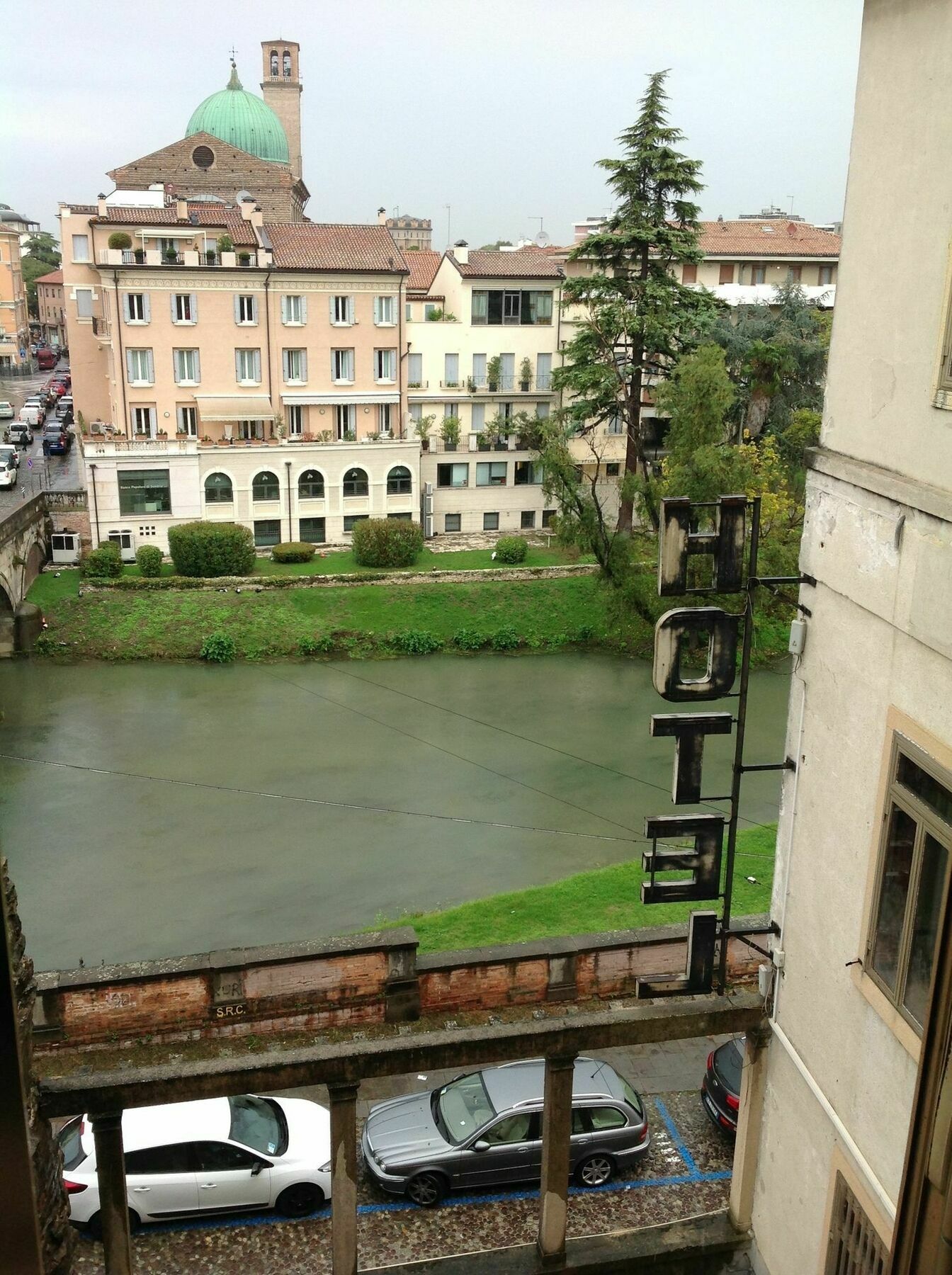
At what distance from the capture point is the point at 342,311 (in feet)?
114

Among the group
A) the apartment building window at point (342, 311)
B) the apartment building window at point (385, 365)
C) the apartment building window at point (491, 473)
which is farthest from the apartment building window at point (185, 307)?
the apartment building window at point (491, 473)

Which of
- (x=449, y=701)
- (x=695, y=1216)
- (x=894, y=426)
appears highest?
(x=894, y=426)

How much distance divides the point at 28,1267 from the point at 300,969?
10174 millimetres

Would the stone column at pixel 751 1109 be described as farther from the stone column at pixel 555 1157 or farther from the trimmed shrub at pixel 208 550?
the trimmed shrub at pixel 208 550

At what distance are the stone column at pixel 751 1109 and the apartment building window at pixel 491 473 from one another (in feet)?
102

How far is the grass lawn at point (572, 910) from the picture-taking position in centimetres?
1385

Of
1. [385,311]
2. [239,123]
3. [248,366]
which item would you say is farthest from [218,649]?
[239,123]

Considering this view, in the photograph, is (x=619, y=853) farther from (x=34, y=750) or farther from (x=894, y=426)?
(x=894, y=426)

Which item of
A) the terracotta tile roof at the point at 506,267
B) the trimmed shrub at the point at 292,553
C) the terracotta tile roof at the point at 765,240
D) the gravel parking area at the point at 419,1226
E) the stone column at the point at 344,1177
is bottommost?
the gravel parking area at the point at 419,1226

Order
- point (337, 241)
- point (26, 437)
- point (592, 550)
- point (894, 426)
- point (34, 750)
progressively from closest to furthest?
point (894, 426)
point (34, 750)
point (592, 550)
point (337, 241)
point (26, 437)

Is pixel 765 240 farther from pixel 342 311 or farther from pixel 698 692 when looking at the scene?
pixel 698 692

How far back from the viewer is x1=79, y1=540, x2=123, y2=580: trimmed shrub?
99.3 feet

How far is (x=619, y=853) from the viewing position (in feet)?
57.8

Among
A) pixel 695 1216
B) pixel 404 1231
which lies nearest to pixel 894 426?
pixel 695 1216
